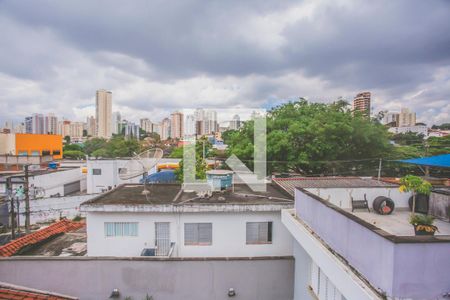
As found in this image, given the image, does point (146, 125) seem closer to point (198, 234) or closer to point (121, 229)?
point (121, 229)

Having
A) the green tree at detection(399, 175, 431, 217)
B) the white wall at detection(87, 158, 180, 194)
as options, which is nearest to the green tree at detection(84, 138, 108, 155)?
the white wall at detection(87, 158, 180, 194)

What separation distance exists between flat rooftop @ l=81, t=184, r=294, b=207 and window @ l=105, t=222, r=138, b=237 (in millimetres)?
630

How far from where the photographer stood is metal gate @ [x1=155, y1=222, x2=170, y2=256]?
7.87 m

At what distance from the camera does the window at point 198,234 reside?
791cm

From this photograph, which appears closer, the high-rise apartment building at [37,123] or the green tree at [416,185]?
the green tree at [416,185]

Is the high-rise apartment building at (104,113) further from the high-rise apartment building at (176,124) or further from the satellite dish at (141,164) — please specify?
the satellite dish at (141,164)

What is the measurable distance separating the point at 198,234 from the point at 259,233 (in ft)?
6.20

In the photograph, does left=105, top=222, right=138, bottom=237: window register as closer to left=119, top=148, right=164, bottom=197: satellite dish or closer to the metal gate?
the metal gate

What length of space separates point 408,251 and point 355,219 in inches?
31.5

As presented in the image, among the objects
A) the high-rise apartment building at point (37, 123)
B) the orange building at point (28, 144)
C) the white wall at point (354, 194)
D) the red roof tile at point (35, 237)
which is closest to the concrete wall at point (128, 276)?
the red roof tile at point (35, 237)

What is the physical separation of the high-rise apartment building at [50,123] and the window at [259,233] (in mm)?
109072

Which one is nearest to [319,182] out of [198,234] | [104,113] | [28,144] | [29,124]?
[198,234]

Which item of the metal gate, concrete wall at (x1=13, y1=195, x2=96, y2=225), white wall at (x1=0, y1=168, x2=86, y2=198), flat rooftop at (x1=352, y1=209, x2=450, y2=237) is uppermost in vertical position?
flat rooftop at (x1=352, y1=209, x2=450, y2=237)

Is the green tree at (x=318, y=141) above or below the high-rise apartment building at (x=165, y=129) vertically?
below
